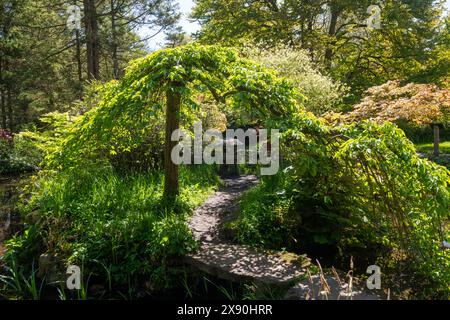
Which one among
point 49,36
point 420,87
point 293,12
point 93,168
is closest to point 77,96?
point 49,36

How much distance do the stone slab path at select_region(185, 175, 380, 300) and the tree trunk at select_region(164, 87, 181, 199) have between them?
59 centimetres

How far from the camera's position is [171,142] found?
591cm

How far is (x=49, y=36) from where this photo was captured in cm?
1827

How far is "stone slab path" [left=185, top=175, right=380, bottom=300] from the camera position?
139 inches

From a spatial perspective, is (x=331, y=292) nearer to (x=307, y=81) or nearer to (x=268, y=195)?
(x=268, y=195)

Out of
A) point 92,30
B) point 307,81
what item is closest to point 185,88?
point 307,81

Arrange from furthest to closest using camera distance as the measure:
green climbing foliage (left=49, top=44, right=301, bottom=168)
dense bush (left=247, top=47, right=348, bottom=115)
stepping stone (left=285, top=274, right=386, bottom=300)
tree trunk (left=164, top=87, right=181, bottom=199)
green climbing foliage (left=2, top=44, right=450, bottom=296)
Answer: dense bush (left=247, top=47, right=348, bottom=115)
tree trunk (left=164, top=87, right=181, bottom=199)
green climbing foliage (left=49, top=44, right=301, bottom=168)
green climbing foliage (left=2, top=44, right=450, bottom=296)
stepping stone (left=285, top=274, right=386, bottom=300)

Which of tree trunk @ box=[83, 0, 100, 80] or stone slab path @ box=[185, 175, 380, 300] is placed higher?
tree trunk @ box=[83, 0, 100, 80]

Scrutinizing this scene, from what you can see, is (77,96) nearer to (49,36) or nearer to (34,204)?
(49,36)

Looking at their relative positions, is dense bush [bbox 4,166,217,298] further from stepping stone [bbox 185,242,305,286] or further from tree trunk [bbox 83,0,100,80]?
tree trunk [bbox 83,0,100,80]

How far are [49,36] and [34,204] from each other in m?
14.7

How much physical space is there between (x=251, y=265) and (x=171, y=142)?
2535 millimetres

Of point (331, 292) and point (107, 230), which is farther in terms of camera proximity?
point (107, 230)

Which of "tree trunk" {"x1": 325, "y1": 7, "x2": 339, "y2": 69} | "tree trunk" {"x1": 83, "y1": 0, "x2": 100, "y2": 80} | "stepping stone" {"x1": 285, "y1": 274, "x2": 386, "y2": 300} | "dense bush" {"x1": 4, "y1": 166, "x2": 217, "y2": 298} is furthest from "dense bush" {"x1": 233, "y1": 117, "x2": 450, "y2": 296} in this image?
"tree trunk" {"x1": 325, "y1": 7, "x2": 339, "y2": 69}
